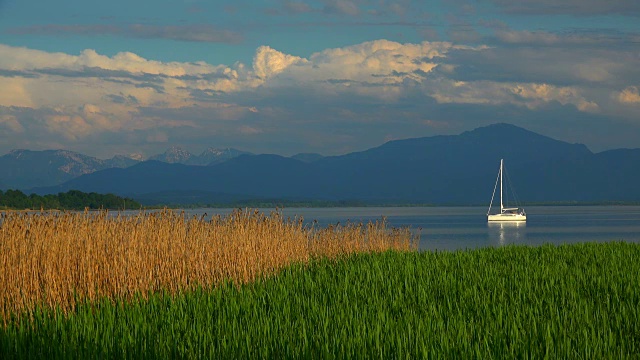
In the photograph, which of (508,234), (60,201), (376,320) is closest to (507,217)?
(508,234)

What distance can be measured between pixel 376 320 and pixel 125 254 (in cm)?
638

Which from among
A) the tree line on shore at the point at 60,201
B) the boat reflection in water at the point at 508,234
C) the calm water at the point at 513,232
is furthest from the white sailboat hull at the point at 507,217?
the tree line on shore at the point at 60,201

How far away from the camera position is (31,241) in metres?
14.5

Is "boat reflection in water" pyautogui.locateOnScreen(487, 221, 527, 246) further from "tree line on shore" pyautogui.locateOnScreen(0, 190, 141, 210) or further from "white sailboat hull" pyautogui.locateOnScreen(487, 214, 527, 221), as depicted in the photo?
"tree line on shore" pyautogui.locateOnScreen(0, 190, 141, 210)

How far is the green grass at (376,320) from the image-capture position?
9688 millimetres

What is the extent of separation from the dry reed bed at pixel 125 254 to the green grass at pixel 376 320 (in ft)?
2.25

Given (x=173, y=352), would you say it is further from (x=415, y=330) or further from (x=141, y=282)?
(x=141, y=282)

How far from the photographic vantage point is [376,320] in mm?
11555

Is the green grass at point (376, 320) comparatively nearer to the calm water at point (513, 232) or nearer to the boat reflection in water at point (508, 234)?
the calm water at point (513, 232)

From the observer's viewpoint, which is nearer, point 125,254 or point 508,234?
point 125,254

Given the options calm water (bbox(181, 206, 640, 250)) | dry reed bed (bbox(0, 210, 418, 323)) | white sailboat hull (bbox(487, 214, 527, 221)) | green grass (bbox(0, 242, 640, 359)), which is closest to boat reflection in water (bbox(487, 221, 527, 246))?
calm water (bbox(181, 206, 640, 250))

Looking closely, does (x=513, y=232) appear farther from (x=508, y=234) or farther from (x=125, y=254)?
(x=125, y=254)

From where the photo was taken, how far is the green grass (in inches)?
381

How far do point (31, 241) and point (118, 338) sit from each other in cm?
503
